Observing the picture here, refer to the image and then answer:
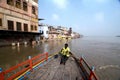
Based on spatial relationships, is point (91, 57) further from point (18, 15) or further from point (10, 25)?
point (18, 15)

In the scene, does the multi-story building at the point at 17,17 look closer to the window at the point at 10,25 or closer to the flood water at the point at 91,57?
the window at the point at 10,25

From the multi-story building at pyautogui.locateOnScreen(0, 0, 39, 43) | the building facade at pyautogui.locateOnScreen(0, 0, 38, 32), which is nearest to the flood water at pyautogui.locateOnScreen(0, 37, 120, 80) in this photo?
the multi-story building at pyautogui.locateOnScreen(0, 0, 39, 43)

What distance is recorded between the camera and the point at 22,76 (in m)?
5.17

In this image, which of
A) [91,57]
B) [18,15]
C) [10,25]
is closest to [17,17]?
[18,15]

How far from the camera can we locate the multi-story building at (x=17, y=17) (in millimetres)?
17906

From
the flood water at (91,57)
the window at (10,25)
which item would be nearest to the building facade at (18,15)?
the window at (10,25)

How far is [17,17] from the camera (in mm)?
20938

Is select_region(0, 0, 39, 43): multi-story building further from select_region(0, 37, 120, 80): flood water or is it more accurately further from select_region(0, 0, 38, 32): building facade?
select_region(0, 37, 120, 80): flood water

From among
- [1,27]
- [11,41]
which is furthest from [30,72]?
[11,41]

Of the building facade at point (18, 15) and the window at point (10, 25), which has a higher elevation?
the building facade at point (18, 15)

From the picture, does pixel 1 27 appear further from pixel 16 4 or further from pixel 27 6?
pixel 27 6

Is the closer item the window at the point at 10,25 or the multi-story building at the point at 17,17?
the multi-story building at the point at 17,17

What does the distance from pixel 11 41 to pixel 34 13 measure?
11.0m

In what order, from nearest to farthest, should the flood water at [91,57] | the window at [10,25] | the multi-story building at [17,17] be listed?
1. the flood water at [91,57]
2. the multi-story building at [17,17]
3. the window at [10,25]
